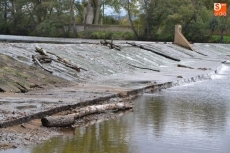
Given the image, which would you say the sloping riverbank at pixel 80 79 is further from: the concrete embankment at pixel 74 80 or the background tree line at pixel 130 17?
the background tree line at pixel 130 17

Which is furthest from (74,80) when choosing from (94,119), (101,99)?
(94,119)

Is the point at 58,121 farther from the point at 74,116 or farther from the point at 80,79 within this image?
the point at 80,79

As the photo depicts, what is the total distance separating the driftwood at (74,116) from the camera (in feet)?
38.4

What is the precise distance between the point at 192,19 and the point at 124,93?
70.6 metres

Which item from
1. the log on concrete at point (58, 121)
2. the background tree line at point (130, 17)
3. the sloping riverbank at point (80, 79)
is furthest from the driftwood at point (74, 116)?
the background tree line at point (130, 17)

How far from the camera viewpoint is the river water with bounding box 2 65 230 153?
1034cm

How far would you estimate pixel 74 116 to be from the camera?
41.4ft

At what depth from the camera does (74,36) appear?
289 ft

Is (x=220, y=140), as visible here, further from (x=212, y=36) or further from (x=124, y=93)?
(x=212, y=36)

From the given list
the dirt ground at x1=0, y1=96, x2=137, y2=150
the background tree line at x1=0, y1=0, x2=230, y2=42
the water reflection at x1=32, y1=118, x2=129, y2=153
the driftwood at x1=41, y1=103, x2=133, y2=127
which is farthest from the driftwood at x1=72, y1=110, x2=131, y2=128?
the background tree line at x1=0, y1=0, x2=230, y2=42

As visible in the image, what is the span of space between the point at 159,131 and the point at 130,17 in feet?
262

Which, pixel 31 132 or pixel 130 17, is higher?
pixel 130 17

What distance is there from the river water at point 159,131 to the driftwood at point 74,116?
37 cm

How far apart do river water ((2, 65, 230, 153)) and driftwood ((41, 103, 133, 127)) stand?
372 mm
